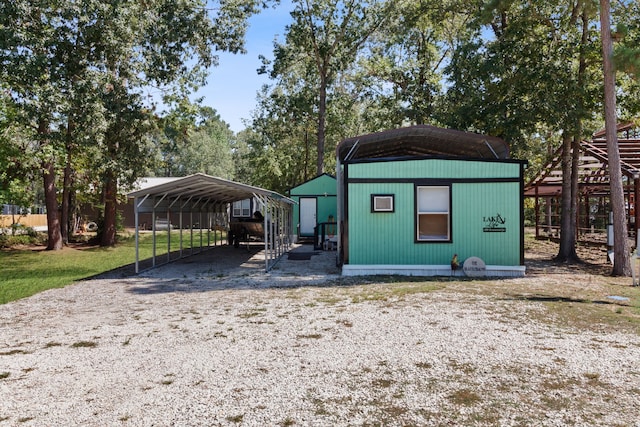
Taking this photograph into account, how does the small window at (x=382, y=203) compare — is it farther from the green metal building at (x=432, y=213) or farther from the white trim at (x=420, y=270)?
the white trim at (x=420, y=270)

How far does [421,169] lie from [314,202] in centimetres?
1223

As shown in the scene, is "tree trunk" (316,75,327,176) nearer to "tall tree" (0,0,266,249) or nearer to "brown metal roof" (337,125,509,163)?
"tall tree" (0,0,266,249)

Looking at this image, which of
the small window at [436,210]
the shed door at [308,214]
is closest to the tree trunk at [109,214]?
the shed door at [308,214]

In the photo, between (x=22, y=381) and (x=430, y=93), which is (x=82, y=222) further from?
(x=22, y=381)

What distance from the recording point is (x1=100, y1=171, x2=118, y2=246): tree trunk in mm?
19670

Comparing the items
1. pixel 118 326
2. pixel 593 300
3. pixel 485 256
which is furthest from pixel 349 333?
pixel 485 256

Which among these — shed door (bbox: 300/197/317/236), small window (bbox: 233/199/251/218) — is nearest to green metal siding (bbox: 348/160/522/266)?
shed door (bbox: 300/197/317/236)

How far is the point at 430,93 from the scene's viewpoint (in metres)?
21.7

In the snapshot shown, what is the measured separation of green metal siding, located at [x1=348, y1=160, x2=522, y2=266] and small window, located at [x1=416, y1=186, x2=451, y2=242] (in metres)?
0.11

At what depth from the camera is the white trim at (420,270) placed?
33.7ft

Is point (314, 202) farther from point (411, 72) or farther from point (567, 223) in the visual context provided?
point (567, 223)

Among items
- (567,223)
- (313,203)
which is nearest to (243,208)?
(313,203)

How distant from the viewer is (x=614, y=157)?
10242mm

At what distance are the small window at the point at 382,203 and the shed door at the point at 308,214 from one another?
12.1 m
